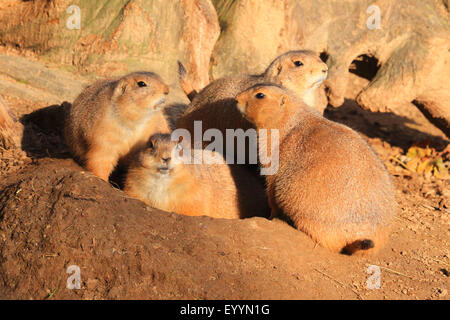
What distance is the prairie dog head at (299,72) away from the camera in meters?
7.28

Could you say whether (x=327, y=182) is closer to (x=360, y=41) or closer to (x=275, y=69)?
(x=275, y=69)

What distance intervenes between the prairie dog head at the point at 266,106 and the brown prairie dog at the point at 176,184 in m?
0.95

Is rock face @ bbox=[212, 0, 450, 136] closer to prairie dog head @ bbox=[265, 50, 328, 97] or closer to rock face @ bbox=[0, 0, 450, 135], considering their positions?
rock face @ bbox=[0, 0, 450, 135]

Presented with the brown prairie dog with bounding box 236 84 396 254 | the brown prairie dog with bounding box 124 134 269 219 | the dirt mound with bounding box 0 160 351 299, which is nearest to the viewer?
the dirt mound with bounding box 0 160 351 299

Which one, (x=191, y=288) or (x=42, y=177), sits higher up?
(x=42, y=177)

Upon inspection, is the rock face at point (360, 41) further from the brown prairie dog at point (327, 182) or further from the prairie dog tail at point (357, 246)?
the prairie dog tail at point (357, 246)

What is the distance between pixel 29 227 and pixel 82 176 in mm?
862

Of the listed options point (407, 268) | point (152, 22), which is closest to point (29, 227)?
point (407, 268)

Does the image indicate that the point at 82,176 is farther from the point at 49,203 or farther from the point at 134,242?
the point at 134,242

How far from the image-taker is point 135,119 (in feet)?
19.0

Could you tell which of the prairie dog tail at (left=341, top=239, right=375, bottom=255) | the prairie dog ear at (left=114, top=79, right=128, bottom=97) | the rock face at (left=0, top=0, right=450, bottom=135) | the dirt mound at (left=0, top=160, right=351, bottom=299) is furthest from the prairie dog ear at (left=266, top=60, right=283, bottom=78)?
the prairie dog tail at (left=341, top=239, right=375, bottom=255)

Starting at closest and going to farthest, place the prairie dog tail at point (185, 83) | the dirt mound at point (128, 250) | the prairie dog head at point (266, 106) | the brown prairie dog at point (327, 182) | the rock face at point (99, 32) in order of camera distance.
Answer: the dirt mound at point (128, 250) → the brown prairie dog at point (327, 182) → the prairie dog head at point (266, 106) → the rock face at point (99, 32) → the prairie dog tail at point (185, 83)

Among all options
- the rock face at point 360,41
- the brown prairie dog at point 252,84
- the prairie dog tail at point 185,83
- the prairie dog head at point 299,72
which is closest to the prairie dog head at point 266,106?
the brown prairie dog at point 252,84

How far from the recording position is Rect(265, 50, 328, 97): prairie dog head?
23.9 feet
